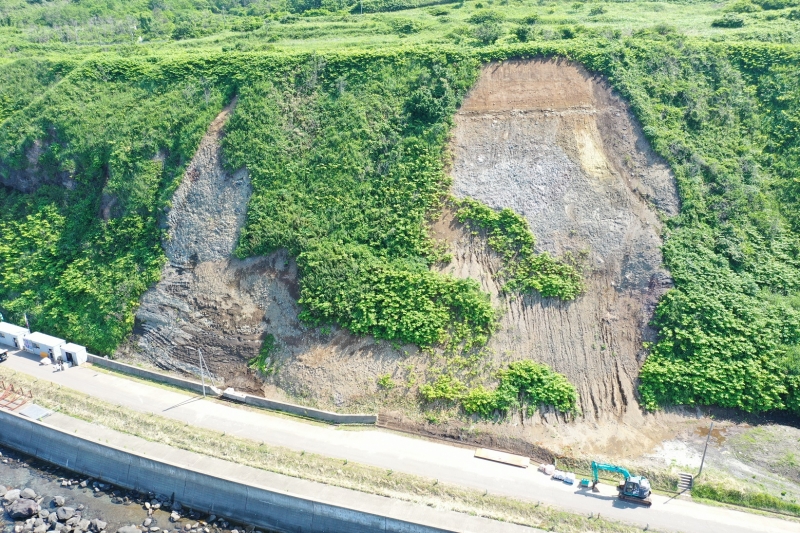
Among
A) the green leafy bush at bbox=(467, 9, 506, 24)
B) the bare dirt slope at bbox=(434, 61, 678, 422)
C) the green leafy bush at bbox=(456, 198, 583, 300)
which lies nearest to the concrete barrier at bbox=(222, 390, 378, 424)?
the bare dirt slope at bbox=(434, 61, 678, 422)

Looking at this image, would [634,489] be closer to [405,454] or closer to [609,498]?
[609,498]

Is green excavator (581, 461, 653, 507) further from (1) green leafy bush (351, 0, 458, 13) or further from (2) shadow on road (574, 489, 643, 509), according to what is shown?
(1) green leafy bush (351, 0, 458, 13)

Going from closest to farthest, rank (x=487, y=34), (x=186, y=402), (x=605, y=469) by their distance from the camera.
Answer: (x=605, y=469) → (x=186, y=402) → (x=487, y=34)

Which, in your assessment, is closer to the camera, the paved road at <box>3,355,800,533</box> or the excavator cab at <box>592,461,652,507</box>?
the paved road at <box>3,355,800,533</box>

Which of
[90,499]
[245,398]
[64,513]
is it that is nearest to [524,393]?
[245,398]

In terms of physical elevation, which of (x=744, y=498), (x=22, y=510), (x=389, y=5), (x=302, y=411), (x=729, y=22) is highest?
(x=389, y=5)

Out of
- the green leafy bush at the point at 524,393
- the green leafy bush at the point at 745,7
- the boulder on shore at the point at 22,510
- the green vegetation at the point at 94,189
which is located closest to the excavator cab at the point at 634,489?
the green leafy bush at the point at 524,393

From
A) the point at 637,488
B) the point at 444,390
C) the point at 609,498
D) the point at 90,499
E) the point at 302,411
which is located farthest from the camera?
the point at 302,411
